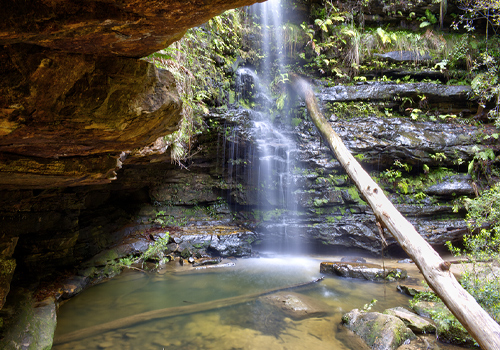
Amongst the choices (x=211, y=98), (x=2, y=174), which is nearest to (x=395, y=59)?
(x=211, y=98)

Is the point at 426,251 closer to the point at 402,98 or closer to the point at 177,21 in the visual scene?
the point at 177,21

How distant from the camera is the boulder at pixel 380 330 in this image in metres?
3.84

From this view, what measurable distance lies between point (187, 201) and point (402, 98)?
10032 millimetres

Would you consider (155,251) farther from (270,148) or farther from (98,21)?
(98,21)

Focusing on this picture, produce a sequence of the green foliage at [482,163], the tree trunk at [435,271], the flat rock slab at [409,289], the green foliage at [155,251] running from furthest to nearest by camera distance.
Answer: the green foliage at [482,163] < the green foliage at [155,251] < the flat rock slab at [409,289] < the tree trunk at [435,271]

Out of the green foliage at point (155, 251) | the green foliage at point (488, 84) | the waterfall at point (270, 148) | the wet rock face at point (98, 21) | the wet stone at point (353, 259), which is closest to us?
the wet rock face at point (98, 21)

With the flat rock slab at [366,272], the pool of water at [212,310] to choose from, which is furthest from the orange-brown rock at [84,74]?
the flat rock slab at [366,272]

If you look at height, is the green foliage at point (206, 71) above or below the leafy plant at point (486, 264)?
above

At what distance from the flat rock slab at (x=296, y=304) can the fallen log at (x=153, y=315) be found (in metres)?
0.36

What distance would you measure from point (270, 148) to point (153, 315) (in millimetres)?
7145

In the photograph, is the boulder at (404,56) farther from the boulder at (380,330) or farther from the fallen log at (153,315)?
the fallen log at (153,315)

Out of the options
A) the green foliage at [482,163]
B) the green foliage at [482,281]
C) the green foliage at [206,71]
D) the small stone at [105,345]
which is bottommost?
the small stone at [105,345]

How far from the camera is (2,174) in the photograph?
320 centimetres

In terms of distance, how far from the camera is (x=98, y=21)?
54.4 inches
